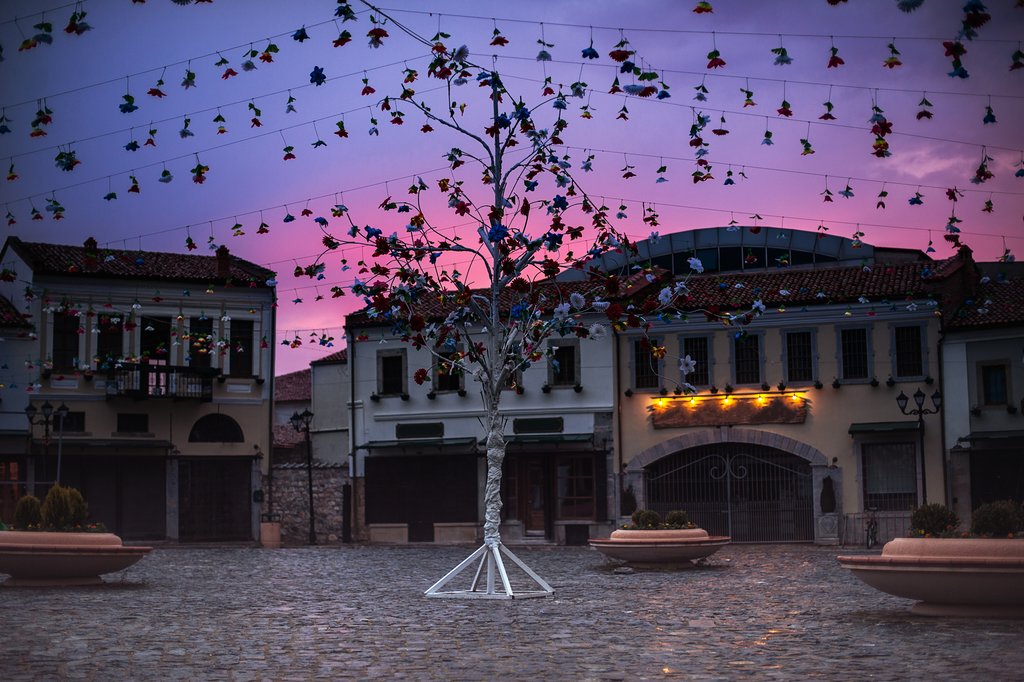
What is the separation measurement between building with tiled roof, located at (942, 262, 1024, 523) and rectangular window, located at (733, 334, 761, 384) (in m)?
5.45

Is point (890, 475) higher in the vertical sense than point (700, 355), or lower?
lower

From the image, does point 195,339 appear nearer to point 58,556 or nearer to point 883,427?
point 883,427

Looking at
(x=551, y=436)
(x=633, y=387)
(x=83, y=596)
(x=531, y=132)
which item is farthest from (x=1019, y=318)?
(x=83, y=596)

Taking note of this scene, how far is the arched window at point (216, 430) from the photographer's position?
4372 centimetres

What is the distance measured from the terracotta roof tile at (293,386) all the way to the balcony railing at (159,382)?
1455 centimetres

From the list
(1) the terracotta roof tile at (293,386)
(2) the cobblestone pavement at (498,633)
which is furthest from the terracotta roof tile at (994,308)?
(1) the terracotta roof tile at (293,386)

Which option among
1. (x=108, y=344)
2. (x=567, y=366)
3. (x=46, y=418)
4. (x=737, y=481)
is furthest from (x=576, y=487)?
(x=108, y=344)

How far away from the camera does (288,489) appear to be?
151 feet

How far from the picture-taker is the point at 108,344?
4278 centimetres

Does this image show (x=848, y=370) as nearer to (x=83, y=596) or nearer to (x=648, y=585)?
(x=648, y=585)

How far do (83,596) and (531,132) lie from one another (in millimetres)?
8484

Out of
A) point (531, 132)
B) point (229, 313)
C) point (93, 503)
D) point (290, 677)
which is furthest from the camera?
point (229, 313)

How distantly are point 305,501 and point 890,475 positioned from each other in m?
20.2

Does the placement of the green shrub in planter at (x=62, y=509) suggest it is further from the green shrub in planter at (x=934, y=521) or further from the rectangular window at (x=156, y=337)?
the rectangular window at (x=156, y=337)
